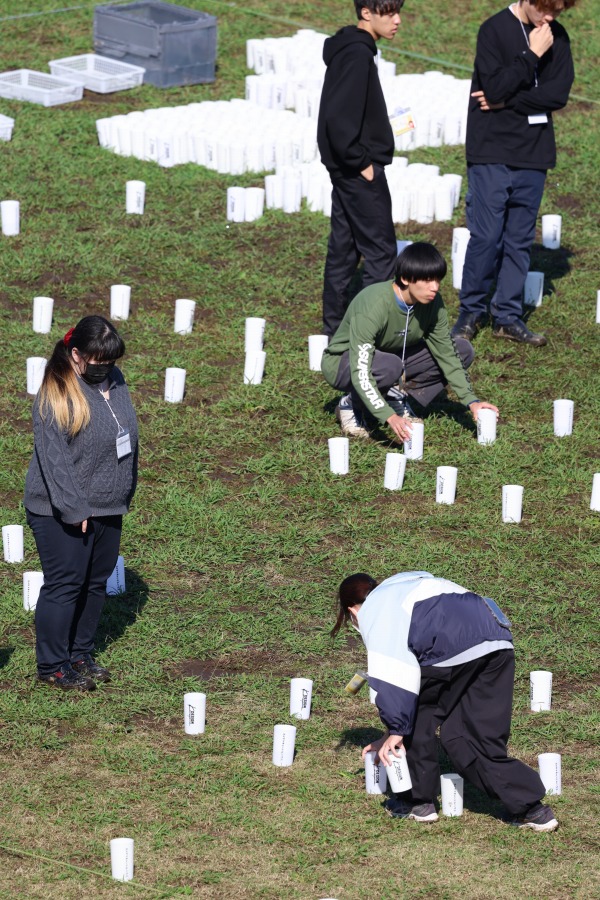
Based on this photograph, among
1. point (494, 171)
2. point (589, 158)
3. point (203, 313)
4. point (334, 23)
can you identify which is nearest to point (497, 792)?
point (494, 171)

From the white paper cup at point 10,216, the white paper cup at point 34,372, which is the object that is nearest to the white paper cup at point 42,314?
the white paper cup at point 34,372

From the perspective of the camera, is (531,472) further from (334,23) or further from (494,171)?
(334,23)

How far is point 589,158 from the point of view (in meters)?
13.8

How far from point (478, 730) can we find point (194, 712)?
1.40 metres

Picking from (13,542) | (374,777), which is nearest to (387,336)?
(13,542)

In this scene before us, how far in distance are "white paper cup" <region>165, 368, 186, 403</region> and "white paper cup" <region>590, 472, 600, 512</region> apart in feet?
9.32

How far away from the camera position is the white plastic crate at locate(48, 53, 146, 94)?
14.8 meters

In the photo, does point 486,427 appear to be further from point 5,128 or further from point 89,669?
point 5,128

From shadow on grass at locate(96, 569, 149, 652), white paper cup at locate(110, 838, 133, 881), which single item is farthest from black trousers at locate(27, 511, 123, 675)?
white paper cup at locate(110, 838, 133, 881)

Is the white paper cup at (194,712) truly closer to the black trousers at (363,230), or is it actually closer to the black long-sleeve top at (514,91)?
the black trousers at (363,230)

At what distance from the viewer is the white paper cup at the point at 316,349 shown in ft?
32.7

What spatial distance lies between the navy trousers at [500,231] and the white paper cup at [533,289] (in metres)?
0.70

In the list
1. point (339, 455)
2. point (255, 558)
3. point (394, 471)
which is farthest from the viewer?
point (339, 455)

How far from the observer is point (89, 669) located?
22.4 feet
